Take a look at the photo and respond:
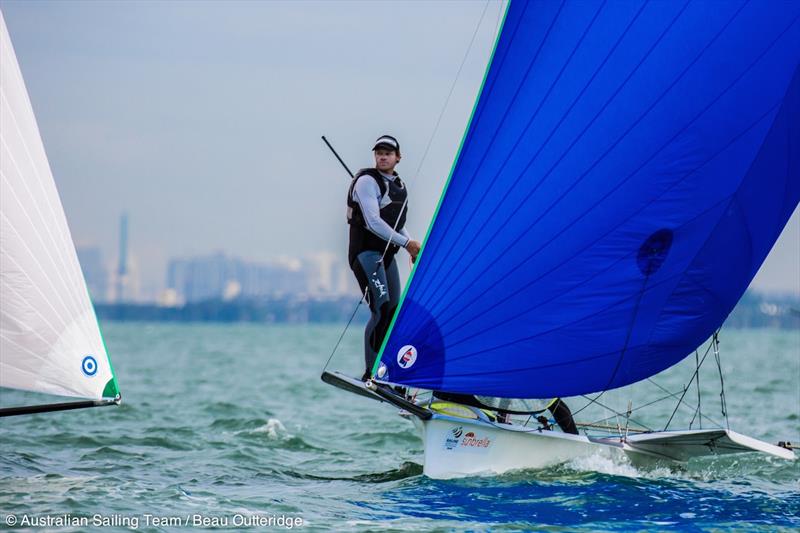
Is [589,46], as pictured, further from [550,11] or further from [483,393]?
[483,393]

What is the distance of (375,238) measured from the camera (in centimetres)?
1005

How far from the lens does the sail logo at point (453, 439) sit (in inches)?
368

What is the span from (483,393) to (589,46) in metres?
2.76

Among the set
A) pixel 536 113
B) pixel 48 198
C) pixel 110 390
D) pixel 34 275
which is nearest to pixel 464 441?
pixel 536 113

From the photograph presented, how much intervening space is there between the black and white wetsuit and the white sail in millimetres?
2327

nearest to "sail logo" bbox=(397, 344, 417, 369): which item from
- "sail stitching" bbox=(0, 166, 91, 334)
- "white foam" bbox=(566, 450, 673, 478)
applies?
"white foam" bbox=(566, 450, 673, 478)

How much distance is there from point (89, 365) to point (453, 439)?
289cm

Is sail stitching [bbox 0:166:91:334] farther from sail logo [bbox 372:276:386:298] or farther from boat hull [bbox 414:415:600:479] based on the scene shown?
boat hull [bbox 414:415:600:479]

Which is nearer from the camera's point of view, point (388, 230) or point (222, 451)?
point (388, 230)

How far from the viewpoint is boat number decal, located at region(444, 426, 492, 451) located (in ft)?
30.7

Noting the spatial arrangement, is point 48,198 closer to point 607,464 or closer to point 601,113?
point 601,113

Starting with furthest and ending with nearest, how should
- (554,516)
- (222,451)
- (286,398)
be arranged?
(286,398)
(222,451)
(554,516)

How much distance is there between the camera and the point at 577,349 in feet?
29.8

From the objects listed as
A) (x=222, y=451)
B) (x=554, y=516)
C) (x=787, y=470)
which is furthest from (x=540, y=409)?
(x=222, y=451)
